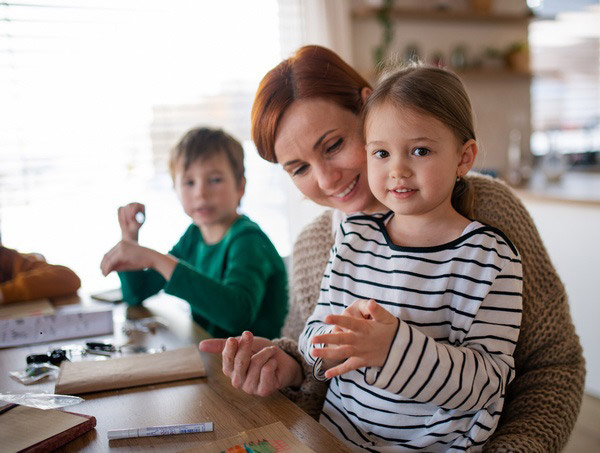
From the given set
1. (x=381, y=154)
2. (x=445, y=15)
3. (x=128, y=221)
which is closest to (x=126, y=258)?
(x=128, y=221)

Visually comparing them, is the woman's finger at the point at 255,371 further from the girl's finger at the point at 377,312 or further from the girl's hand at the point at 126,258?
the girl's hand at the point at 126,258

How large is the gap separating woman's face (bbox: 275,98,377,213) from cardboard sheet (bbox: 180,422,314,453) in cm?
53

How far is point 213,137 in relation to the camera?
1809 mm

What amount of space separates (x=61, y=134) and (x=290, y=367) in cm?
229

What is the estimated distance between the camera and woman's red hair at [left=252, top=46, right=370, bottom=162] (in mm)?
1197

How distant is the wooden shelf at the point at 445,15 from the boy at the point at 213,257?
89.8 inches

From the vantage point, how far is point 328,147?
120 centimetres

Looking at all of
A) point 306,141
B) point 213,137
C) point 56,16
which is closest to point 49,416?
point 306,141

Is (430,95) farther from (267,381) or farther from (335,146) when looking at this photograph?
(267,381)

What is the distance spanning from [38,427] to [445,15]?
152 inches

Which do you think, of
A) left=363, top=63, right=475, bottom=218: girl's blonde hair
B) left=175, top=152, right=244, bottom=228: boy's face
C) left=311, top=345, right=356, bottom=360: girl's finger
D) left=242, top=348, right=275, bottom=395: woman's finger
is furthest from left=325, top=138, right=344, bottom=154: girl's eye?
left=175, top=152, right=244, bottom=228: boy's face

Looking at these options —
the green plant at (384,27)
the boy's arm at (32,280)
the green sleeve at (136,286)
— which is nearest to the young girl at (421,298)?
the green sleeve at (136,286)

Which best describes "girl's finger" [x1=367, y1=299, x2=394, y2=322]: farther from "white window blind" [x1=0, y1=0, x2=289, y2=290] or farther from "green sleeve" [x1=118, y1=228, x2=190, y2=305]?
"white window blind" [x1=0, y1=0, x2=289, y2=290]

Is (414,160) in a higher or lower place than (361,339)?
higher
